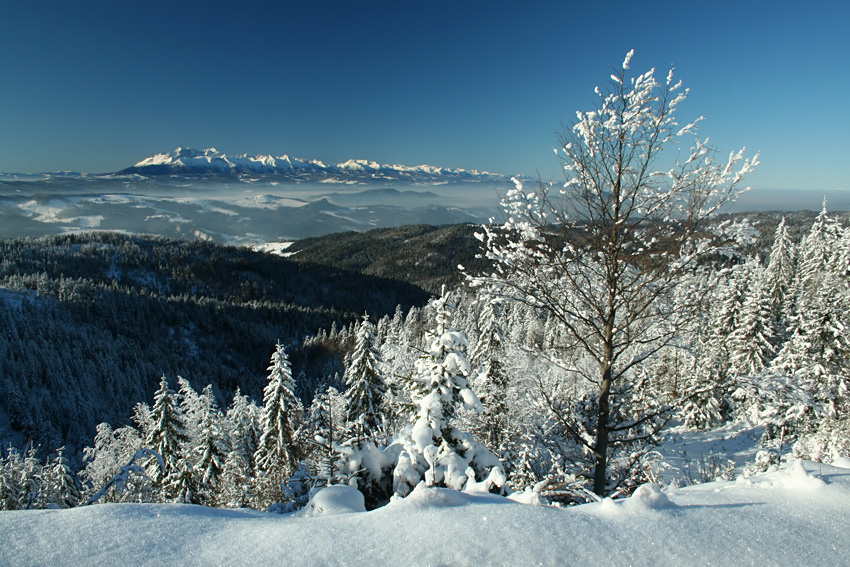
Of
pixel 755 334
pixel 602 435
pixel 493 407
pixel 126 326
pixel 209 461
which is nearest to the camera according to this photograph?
pixel 602 435

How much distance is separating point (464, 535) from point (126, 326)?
158627 millimetres

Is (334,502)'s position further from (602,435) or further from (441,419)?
(602,435)

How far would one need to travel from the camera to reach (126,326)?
124 meters

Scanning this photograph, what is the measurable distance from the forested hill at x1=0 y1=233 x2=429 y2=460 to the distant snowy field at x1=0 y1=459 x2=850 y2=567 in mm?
88034

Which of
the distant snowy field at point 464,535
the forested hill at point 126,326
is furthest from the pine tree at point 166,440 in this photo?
the forested hill at point 126,326

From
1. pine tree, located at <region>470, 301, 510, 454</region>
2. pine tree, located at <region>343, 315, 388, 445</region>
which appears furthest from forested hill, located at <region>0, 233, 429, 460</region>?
pine tree, located at <region>470, 301, 510, 454</region>

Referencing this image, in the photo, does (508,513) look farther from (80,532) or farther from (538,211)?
(538,211)

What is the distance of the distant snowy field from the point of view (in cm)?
243

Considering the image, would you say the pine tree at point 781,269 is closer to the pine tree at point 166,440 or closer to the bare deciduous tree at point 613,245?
the bare deciduous tree at point 613,245

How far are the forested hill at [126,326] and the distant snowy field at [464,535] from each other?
8803cm

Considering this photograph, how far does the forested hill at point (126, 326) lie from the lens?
78.9 meters

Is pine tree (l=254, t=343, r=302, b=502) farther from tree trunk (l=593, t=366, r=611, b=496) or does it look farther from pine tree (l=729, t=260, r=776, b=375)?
pine tree (l=729, t=260, r=776, b=375)

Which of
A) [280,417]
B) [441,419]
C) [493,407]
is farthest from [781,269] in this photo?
[280,417]

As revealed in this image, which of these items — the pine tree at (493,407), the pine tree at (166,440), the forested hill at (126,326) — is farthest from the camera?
the forested hill at (126,326)
